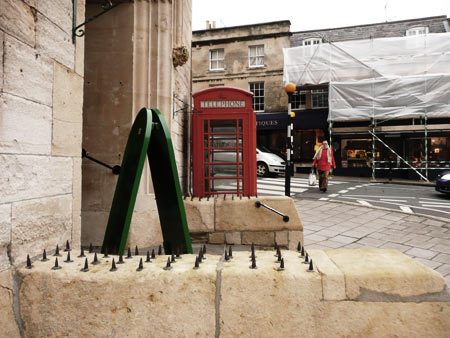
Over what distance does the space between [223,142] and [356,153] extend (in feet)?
51.1

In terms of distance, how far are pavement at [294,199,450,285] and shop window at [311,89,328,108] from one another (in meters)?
14.5

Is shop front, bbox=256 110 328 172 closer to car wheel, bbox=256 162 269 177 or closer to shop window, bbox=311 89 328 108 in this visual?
shop window, bbox=311 89 328 108

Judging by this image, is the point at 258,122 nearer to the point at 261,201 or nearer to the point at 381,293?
the point at 261,201

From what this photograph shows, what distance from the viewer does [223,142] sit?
6309 millimetres

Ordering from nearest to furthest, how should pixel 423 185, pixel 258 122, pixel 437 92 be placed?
pixel 423 185
pixel 437 92
pixel 258 122

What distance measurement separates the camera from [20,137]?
1785 mm

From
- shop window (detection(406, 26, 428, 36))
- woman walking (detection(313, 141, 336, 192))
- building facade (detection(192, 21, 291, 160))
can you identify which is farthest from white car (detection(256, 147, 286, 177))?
shop window (detection(406, 26, 428, 36))

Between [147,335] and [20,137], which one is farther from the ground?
[20,137]

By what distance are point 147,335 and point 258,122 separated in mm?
20827

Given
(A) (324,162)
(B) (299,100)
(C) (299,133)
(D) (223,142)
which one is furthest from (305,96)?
A: (D) (223,142)

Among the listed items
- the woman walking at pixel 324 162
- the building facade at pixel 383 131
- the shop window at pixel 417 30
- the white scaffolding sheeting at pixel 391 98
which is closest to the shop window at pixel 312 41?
the building facade at pixel 383 131

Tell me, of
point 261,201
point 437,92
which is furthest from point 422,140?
point 261,201

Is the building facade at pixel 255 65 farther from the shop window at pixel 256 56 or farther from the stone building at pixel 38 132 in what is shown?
the stone building at pixel 38 132

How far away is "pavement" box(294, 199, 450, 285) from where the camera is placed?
15.8 ft
